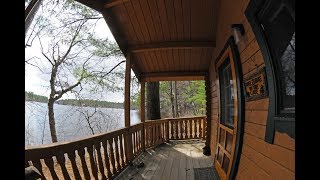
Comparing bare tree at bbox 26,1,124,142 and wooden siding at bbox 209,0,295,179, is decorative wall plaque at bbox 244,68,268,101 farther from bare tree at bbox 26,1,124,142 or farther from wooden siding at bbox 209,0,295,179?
bare tree at bbox 26,1,124,142

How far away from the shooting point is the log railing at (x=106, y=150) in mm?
2789

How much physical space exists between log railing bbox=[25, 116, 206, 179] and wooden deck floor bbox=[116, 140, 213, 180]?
220 millimetres

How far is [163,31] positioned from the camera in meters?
5.21

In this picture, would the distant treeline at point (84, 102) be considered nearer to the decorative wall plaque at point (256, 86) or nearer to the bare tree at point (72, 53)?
the bare tree at point (72, 53)

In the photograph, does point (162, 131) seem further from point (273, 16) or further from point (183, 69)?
point (273, 16)

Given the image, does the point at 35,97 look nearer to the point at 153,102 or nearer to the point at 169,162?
the point at 153,102

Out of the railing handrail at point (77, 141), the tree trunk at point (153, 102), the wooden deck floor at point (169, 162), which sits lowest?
the wooden deck floor at point (169, 162)

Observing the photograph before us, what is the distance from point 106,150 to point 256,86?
2855 millimetres

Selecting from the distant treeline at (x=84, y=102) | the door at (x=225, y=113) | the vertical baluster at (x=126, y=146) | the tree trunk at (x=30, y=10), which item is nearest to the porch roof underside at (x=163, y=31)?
the door at (x=225, y=113)

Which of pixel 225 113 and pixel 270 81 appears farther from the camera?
pixel 225 113

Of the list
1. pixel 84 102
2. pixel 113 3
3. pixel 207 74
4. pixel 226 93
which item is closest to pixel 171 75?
pixel 207 74

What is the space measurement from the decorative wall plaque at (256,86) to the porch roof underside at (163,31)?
7.40ft

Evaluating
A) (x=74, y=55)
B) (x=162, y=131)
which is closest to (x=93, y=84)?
(x=74, y=55)
